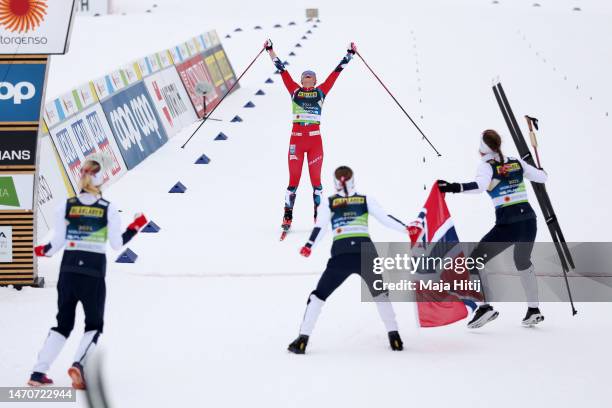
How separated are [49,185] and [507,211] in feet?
19.9

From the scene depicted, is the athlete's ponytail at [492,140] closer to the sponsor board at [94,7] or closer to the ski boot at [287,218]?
the ski boot at [287,218]

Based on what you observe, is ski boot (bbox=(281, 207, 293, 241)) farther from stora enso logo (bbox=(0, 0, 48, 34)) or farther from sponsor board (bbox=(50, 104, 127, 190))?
stora enso logo (bbox=(0, 0, 48, 34))

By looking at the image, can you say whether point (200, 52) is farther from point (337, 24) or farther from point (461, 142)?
point (337, 24)

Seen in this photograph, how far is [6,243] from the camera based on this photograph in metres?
10.6

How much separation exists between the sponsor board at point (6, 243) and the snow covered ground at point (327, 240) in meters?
0.36

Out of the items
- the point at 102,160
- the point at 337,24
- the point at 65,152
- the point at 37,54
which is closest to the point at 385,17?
the point at 337,24

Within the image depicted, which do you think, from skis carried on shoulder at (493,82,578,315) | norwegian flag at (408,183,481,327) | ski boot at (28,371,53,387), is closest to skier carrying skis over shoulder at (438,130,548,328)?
norwegian flag at (408,183,481,327)

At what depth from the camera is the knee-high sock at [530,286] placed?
Result: 31.1ft

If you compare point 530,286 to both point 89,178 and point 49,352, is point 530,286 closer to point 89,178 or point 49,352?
point 89,178

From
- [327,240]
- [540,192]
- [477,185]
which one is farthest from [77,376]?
[327,240]

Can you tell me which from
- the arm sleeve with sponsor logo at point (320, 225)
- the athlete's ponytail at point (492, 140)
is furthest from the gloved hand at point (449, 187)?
the arm sleeve with sponsor logo at point (320, 225)

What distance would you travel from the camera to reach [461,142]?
17.7 metres

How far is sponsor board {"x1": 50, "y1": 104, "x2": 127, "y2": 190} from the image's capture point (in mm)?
13445

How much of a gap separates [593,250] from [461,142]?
597cm
